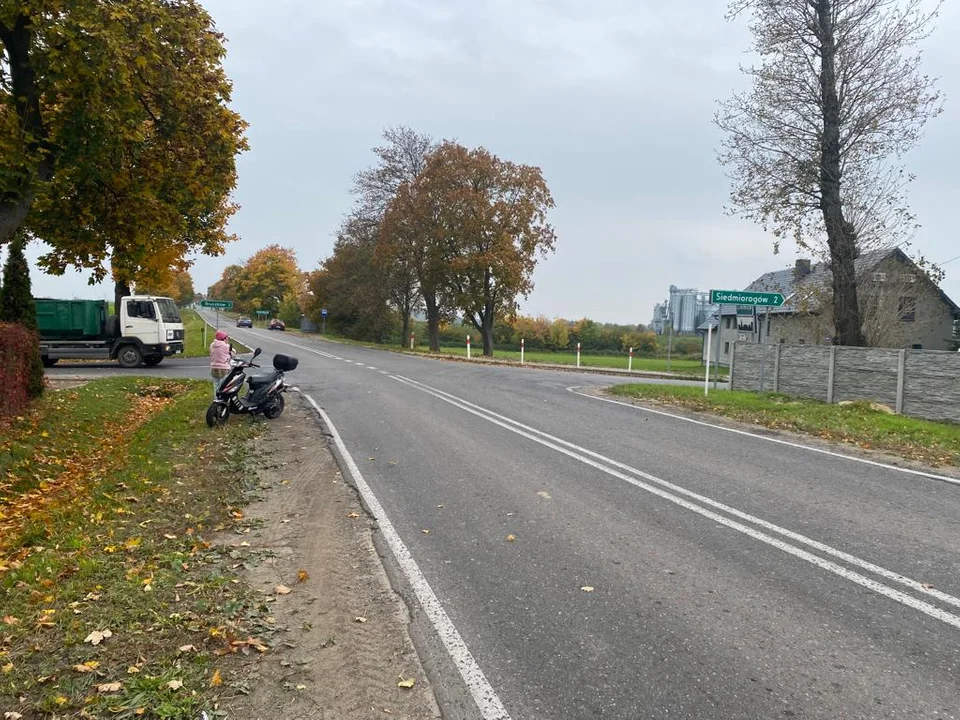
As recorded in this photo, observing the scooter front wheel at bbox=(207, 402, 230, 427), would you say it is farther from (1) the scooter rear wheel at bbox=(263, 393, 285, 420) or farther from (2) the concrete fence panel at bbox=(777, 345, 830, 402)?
(2) the concrete fence panel at bbox=(777, 345, 830, 402)

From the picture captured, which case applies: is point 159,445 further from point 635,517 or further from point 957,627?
point 957,627

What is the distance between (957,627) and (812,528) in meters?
1.98

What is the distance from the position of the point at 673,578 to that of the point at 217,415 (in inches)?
348

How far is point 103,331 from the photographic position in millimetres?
25141

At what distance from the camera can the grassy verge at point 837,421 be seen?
35.6 feet

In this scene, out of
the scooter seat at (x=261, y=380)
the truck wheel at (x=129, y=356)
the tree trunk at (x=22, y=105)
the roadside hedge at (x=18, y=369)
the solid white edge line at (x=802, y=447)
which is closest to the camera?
the solid white edge line at (x=802, y=447)

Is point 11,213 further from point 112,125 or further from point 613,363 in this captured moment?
point 613,363

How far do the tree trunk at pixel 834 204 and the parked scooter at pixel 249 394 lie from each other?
1606 centimetres

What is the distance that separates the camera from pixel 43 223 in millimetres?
11508

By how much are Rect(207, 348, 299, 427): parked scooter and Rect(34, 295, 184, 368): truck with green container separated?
14.8m

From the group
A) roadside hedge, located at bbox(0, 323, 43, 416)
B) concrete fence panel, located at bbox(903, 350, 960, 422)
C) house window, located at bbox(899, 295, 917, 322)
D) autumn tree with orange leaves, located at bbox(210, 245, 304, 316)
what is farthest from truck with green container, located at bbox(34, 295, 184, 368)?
autumn tree with orange leaves, located at bbox(210, 245, 304, 316)

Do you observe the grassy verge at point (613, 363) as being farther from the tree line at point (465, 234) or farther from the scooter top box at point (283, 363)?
the scooter top box at point (283, 363)

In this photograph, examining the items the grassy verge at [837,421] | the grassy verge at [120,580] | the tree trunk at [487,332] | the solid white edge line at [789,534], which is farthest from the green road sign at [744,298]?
the tree trunk at [487,332]

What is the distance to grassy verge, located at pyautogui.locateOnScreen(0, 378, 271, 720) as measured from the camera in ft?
10.8
